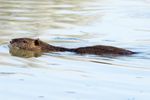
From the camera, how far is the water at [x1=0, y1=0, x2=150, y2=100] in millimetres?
7859

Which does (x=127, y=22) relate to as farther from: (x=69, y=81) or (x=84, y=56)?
(x=69, y=81)

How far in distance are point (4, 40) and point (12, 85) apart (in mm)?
4170

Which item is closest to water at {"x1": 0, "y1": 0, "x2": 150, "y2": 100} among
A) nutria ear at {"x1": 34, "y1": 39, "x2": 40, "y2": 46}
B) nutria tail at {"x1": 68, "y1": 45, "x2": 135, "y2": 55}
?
nutria tail at {"x1": 68, "y1": 45, "x2": 135, "y2": 55}

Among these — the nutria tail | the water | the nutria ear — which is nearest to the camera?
the water

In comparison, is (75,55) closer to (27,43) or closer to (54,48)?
(54,48)

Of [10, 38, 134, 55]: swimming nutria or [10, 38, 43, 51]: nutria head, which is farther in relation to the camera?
[10, 38, 43, 51]: nutria head

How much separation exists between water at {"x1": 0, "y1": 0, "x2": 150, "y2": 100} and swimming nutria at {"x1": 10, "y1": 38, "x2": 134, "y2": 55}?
7.7 inches

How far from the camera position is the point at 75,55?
10.8m

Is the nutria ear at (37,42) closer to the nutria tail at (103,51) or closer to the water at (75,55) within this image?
the water at (75,55)

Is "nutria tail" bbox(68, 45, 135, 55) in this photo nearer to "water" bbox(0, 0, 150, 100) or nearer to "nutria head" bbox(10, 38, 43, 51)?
"water" bbox(0, 0, 150, 100)

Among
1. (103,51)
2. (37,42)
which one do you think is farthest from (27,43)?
(103,51)

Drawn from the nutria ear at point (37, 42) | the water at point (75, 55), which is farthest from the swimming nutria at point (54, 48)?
the water at point (75, 55)

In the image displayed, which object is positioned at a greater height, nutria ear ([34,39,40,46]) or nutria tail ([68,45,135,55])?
nutria ear ([34,39,40,46])

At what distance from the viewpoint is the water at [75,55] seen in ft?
25.8
